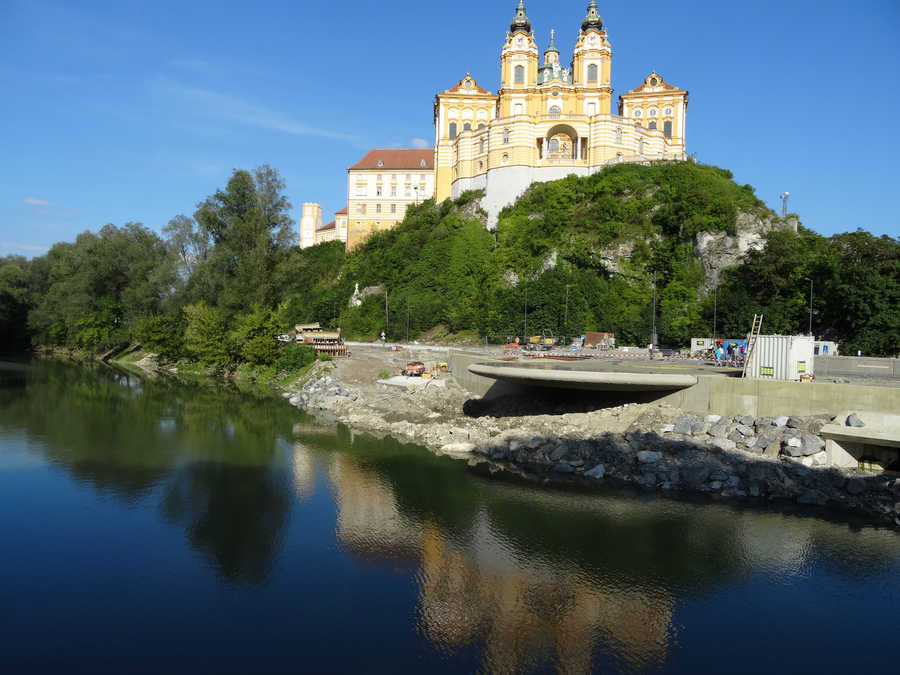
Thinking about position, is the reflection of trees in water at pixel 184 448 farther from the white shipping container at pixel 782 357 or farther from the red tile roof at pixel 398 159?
the red tile roof at pixel 398 159

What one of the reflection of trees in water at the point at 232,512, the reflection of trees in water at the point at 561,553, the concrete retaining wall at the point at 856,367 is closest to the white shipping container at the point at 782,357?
the concrete retaining wall at the point at 856,367

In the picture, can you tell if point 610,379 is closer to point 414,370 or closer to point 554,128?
point 414,370

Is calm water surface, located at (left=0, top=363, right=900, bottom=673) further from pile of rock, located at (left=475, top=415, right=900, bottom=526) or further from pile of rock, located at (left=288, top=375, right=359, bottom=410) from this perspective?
pile of rock, located at (left=288, top=375, right=359, bottom=410)

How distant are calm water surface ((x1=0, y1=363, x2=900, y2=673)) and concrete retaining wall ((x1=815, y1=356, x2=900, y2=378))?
1093cm

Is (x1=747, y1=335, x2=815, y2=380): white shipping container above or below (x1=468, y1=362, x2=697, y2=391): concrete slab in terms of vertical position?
above

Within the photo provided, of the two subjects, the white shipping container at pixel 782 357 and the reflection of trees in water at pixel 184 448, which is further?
the white shipping container at pixel 782 357

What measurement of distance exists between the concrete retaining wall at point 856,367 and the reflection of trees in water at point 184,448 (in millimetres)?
22209

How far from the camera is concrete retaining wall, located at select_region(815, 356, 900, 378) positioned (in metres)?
24.1

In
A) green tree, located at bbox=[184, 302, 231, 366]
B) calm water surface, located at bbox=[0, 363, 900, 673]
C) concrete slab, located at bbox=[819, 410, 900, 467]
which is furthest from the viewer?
green tree, located at bbox=[184, 302, 231, 366]

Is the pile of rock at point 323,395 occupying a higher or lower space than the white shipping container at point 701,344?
lower

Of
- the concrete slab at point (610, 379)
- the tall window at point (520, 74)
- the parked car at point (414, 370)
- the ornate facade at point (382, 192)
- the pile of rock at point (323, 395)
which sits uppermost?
the tall window at point (520, 74)

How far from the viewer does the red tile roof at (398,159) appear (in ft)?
242

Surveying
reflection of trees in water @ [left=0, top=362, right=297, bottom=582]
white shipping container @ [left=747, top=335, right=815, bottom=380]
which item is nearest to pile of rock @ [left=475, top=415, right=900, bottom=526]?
white shipping container @ [left=747, top=335, right=815, bottom=380]

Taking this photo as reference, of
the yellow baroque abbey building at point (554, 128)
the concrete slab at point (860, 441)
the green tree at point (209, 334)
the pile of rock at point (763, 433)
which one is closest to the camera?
the concrete slab at point (860, 441)
